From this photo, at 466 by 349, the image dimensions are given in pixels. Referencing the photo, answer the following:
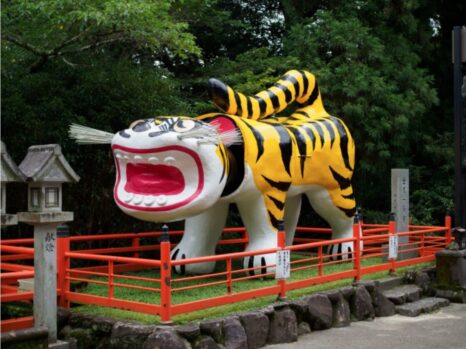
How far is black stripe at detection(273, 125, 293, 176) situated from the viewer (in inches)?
350

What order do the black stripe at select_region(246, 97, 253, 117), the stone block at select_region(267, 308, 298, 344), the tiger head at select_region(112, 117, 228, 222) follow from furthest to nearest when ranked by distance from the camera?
the black stripe at select_region(246, 97, 253, 117) → the tiger head at select_region(112, 117, 228, 222) → the stone block at select_region(267, 308, 298, 344)

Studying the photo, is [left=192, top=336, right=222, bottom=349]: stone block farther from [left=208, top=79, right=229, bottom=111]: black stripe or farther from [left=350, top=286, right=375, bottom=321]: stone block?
[left=208, top=79, right=229, bottom=111]: black stripe

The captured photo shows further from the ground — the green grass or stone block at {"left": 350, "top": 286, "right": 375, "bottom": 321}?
the green grass

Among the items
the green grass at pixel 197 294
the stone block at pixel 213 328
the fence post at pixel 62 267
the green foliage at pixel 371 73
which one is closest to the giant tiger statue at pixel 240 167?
the green grass at pixel 197 294

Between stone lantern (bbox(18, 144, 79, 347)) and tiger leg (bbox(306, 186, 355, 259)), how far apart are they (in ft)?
15.5

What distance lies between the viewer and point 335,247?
34.6 feet

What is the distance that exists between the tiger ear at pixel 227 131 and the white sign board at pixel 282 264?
155cm

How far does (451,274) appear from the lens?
389 inches

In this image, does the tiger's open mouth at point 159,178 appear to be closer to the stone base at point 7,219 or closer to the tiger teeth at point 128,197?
the tiger teeth at point 128,197

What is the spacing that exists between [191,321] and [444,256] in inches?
199

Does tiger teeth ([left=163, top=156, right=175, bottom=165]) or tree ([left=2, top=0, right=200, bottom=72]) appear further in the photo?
tree ([left=2, top=0, right=200, bottom=72])

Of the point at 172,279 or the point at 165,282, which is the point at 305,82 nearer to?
the point at 172,279

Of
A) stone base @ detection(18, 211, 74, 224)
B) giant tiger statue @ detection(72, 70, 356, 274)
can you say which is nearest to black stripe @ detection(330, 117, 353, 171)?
giant tiger statue @ detection(72, 70, 356, 274)

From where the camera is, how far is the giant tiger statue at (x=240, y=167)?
24.8 feet
